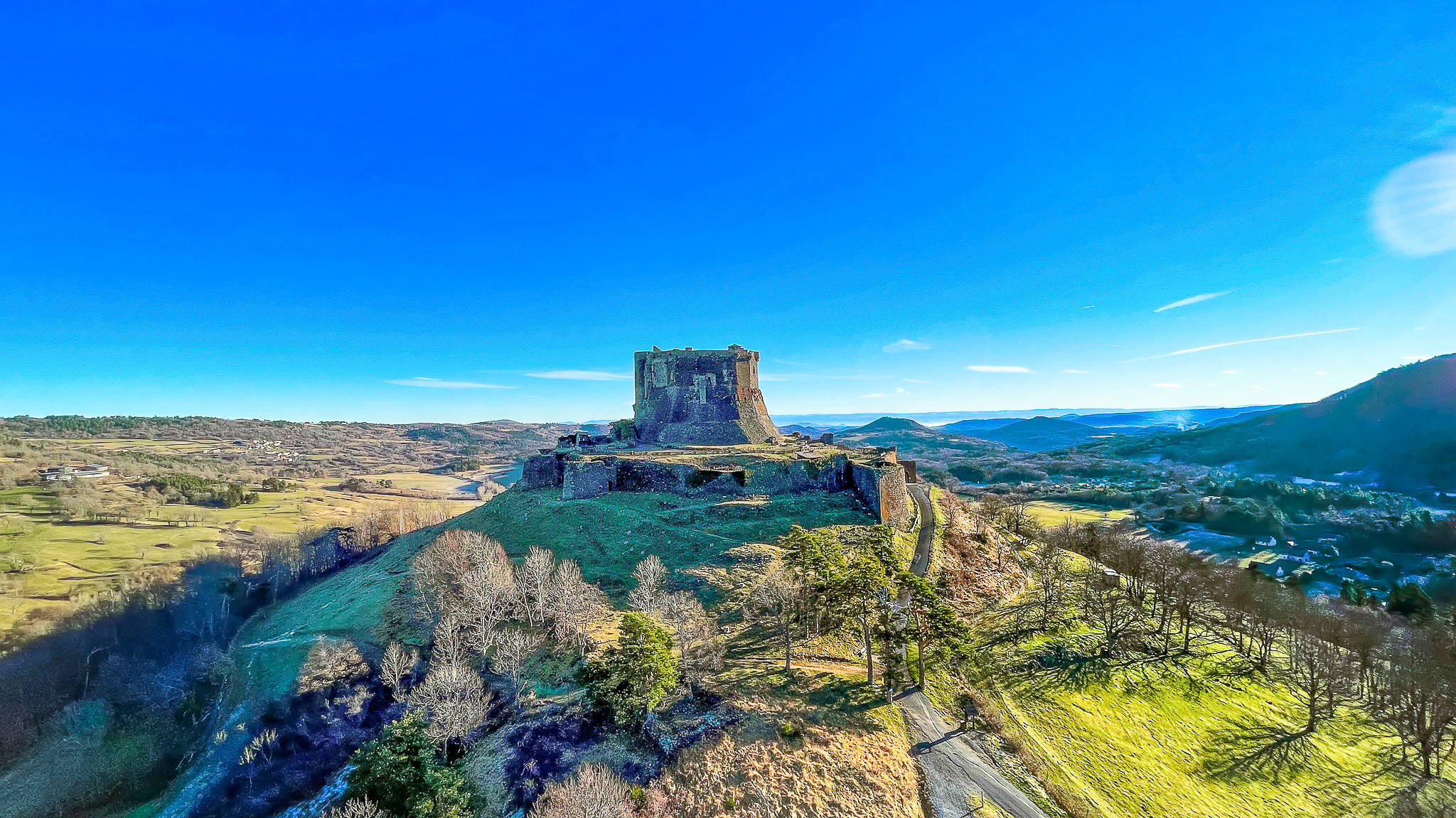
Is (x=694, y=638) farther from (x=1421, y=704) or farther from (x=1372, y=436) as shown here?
(x=1372, y=436)

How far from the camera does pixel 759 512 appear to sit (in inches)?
1446

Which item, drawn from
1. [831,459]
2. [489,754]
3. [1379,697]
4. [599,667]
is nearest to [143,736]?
[489,754]

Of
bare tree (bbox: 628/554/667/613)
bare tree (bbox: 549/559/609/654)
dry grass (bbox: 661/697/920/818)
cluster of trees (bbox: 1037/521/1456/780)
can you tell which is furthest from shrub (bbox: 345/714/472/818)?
cluster of trees (bbox: 1037/521/1456/780)

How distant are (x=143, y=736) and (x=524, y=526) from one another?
2443 centimetres

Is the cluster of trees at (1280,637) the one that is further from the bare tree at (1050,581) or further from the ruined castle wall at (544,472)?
the ruined castle wall at (544,472)

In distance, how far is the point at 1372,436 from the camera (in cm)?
13875

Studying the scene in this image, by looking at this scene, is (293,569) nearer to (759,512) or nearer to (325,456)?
(759,512)

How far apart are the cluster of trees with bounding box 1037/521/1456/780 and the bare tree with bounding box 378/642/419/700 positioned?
118ft

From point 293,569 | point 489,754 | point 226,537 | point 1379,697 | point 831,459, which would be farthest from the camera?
point 226,537

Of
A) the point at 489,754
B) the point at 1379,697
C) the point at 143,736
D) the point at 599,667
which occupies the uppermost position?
the point at 599,667

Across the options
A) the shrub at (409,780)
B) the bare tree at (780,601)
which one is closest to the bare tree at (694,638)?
the bare tree at (780,601)

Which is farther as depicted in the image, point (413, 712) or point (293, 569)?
point (293, 569)

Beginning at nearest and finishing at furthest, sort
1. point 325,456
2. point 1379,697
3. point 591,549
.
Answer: point 1379,697 < point 591,549 < point 325,456

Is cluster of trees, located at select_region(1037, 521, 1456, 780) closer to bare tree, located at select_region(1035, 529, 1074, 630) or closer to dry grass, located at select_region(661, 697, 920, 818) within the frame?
bare tree, located at select_region(1035, 529, 1074, 630)
